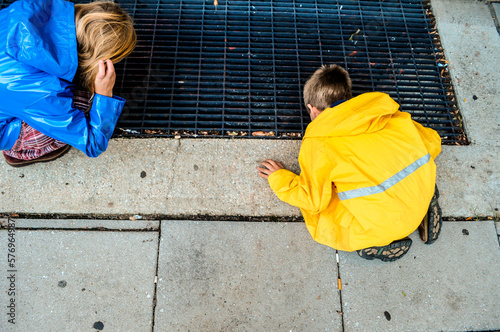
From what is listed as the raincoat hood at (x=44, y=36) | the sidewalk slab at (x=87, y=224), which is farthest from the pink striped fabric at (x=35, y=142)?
the sidewalk slab at (x=87, y=224)

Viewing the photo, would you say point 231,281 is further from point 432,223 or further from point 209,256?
point 432,223

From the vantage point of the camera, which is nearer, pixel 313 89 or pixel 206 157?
pixel 313 89

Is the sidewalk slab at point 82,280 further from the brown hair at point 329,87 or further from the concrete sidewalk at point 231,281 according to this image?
the brown hair at point 329,87

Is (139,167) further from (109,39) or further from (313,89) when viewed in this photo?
(313,89)

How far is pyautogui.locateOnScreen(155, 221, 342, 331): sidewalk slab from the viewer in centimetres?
207

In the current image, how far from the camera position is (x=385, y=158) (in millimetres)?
1733

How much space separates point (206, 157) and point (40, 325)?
1569mm

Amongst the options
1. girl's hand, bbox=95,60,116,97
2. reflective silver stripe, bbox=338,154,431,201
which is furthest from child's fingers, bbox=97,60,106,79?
reflective silver stripe, bbox=338,154,431,201

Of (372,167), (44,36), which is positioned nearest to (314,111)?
(372,167)

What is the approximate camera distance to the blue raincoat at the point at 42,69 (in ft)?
4.94

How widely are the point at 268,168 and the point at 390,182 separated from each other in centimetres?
90

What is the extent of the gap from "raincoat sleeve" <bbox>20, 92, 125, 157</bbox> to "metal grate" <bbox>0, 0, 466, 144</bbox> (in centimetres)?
51

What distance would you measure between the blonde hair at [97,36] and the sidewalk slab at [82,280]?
42.7 inches

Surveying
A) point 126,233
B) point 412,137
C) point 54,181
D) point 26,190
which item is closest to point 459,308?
point 412,137
